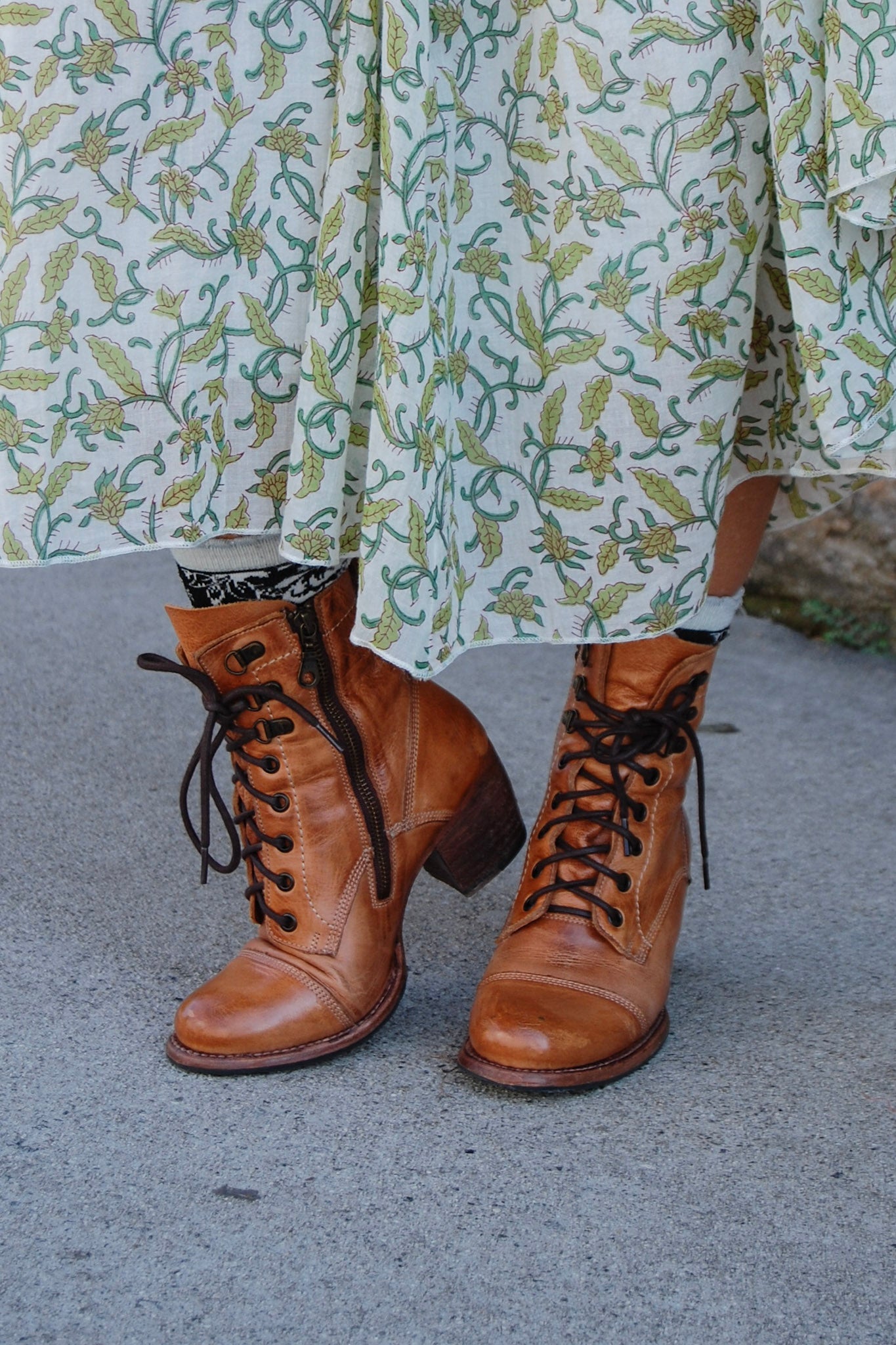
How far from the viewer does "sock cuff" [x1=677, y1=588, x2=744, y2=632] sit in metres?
1.05

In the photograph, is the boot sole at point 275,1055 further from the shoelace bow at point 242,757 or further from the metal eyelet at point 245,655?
the metal eyelet at point 245,655

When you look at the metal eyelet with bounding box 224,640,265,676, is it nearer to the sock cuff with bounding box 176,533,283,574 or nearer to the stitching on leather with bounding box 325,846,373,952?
the sock cuff with bounding box 176,533,283,574

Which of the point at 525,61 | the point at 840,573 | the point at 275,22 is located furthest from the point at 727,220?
the point at 840,573

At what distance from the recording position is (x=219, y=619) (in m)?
0.96

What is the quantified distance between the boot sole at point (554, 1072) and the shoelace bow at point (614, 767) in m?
0.12

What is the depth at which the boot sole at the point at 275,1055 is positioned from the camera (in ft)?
3.10

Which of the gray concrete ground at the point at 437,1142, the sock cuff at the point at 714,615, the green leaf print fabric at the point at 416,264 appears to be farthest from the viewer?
the sock cuff at the point at 714,615

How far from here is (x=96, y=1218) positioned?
0.79 m

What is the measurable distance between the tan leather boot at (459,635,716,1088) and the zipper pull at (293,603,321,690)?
233mm

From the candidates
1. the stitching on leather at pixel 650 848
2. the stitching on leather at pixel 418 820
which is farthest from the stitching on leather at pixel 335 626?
A: the stitching on leather at pixel 650 848

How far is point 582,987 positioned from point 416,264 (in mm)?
545

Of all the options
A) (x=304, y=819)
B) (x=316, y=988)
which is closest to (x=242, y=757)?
(x=304, y=819)

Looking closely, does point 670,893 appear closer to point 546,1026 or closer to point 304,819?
point 546,1026

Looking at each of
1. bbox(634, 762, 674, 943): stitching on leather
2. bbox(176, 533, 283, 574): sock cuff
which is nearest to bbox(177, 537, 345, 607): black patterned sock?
bbox(176, 533, 283, 574): sock cuff
